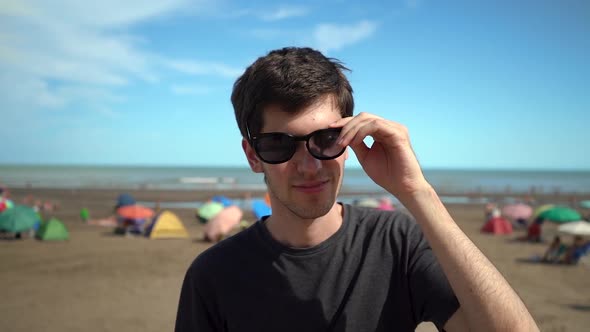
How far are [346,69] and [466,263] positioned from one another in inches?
48.7

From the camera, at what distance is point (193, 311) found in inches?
79.0

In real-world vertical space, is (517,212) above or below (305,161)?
below

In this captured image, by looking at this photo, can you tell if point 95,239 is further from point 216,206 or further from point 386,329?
point 386,329

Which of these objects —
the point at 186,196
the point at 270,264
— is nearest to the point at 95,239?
the point at 270,264

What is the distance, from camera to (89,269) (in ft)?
39.3

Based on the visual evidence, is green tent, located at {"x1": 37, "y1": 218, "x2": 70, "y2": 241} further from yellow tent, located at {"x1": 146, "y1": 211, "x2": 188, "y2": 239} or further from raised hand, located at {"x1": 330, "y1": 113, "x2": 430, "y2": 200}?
raised hand, located at {"x1": 330, "y1": 113, "x2": 430, "y2": 200}

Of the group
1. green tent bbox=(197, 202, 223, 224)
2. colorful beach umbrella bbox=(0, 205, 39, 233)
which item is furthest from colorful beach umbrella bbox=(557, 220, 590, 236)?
colorful beach umbrella bbox=(0, 205, 39, 233)

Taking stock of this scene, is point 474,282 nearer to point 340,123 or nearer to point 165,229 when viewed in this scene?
point 340,123

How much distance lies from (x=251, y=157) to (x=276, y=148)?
1.26 ft

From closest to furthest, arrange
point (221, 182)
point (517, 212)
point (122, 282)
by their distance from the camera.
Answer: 1. point (122, 282)
2. point (517, 212)
3. point (221, 182)

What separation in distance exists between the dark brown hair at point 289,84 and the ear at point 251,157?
0.28 ft

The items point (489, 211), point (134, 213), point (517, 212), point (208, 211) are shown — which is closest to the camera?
point (134, 213)

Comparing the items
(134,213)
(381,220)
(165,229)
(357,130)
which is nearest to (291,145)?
(357,130)

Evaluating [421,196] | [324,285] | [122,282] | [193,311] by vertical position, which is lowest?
[122,282]
